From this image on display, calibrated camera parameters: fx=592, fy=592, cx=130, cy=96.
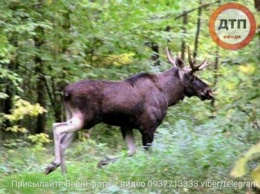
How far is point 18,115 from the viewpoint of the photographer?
12531 mm

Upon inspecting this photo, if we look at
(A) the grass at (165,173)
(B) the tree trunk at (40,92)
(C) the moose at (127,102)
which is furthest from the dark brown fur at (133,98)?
(B) the tree trunk at (40,92)

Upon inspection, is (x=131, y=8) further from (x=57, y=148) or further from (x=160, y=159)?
(x=160, y=159)

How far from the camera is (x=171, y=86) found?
1047 cm

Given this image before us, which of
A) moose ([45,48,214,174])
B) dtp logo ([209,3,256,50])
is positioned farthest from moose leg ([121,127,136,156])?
dtp logo ([209,3,256,50])

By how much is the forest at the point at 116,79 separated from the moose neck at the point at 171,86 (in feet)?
1.72

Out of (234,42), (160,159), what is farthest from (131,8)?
(160,159)

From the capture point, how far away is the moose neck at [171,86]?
34.1 feet

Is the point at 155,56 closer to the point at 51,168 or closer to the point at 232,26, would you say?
the point at 232,26

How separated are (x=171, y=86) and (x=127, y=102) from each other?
122 centimetres

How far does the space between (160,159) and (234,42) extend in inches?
83.1

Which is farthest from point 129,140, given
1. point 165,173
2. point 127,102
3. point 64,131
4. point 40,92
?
point 40,92

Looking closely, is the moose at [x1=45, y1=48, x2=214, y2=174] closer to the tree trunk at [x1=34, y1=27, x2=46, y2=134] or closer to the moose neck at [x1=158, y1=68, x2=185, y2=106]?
the moose neck at [x1=158, y1=68, x2=185, y2=106]

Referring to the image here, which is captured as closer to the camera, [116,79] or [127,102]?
[127,102]

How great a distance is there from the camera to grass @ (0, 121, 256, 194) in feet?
23.3
